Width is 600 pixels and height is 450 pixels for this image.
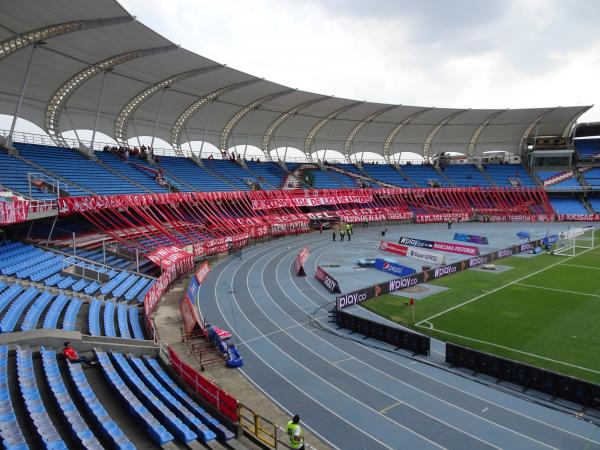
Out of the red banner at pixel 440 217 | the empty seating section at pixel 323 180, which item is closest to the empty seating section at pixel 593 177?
the red banner at pixel 440 217

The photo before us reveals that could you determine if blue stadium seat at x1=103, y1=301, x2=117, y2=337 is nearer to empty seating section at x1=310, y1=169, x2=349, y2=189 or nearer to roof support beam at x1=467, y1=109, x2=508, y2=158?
empty seating section at x1=310, y1=169, x2=349, y2=189

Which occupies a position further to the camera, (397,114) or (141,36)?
(397,114)

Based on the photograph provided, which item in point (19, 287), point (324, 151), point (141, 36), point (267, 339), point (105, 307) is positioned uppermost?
point (141, 36)

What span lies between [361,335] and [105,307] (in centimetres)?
1041

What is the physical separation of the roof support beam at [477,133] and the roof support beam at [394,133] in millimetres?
12120

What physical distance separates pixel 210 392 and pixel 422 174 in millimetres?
68624

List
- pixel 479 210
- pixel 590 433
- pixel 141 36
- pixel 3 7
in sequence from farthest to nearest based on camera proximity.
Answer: pixel 479 210 < pixel 141 36 < pixel 3 7 < pixel 590 433

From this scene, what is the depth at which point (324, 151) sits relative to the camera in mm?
67812

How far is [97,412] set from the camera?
27.9ft

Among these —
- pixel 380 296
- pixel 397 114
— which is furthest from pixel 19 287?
pixel 397 114

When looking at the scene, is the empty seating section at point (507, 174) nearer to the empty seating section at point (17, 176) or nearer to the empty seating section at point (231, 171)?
the empty seating section at point (231, 171)

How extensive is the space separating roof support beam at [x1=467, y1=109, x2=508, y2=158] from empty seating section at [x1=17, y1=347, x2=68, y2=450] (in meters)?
64.9

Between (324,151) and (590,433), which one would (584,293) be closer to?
(590,433)

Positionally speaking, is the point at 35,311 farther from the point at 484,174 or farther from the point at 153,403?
the point at 484,174
